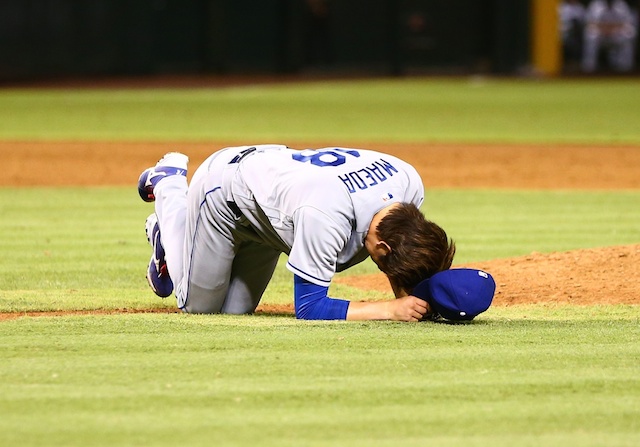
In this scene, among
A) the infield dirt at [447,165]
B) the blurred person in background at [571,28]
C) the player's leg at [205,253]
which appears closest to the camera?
the player's leg at [205,253]

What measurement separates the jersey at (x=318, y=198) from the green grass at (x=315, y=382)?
1.18 ft

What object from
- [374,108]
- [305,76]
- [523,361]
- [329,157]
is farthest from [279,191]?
[305,76]

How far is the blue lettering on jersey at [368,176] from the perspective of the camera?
4703mm

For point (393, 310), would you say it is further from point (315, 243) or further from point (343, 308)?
point (315, 243)

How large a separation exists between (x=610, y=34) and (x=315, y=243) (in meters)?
26.9

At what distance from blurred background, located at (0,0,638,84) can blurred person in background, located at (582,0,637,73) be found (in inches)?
1.3

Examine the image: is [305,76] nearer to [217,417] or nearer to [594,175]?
[594,175]

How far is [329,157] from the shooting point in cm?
489

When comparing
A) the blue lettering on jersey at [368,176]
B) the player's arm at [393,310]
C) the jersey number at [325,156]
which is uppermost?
the jersey number at [325,156]

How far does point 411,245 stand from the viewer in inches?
181

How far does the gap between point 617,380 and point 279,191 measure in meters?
1.57

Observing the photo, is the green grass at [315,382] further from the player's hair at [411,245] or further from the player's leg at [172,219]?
the player's leg at [172,219]

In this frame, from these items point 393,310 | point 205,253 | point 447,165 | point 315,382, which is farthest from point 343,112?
point 315,382

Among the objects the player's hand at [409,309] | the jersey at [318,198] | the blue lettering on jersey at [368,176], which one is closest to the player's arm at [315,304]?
the jersey at [318,198]
